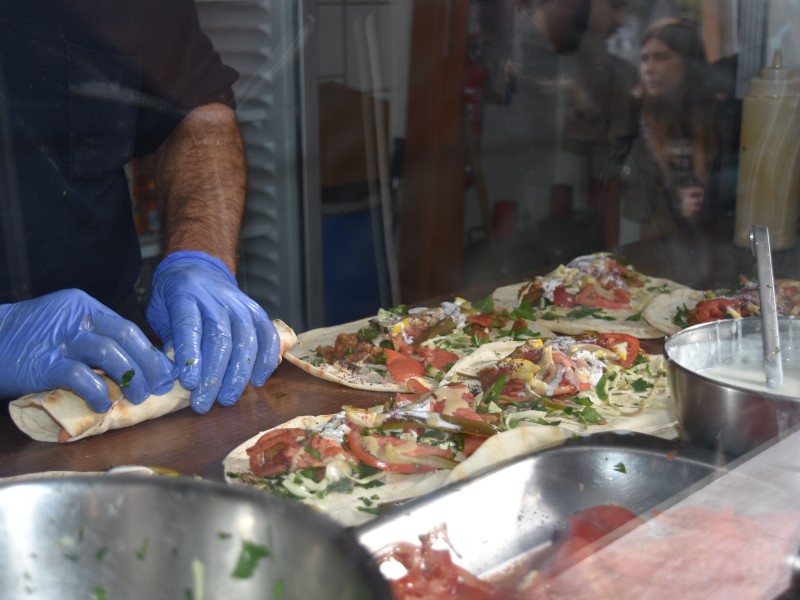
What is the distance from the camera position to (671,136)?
4.37 m

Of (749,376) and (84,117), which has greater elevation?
(84,117)

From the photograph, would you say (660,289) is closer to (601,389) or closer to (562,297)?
(562,297)

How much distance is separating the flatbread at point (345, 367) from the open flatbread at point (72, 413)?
0.45 meters

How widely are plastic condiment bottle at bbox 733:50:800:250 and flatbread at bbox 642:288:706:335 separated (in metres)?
0.54

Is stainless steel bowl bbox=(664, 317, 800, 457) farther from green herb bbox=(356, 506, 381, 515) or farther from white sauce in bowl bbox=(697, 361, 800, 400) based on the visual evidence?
green herb bbox=(356, 506, 381, 515)

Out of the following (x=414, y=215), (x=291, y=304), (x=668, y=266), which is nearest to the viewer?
(x=668, y=266)

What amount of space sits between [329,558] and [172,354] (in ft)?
4.77

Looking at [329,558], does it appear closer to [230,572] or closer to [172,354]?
[230,572]

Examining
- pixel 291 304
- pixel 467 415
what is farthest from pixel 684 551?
pixel 291 304

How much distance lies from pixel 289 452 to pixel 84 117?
131 cm

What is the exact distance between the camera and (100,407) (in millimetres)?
2146

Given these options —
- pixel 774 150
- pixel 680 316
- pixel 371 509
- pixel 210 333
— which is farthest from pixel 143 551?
pixel 774 150

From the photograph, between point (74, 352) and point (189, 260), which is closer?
point (74, 352)

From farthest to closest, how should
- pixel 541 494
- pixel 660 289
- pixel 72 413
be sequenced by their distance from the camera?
pixel 660 289 < pixel 72 413 < pixel 541 494
